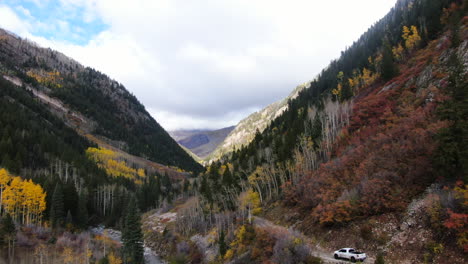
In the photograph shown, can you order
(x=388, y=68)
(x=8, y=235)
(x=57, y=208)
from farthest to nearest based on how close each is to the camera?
(x=388, y=68) < (x=57, y=208) < (x=8, y=235)

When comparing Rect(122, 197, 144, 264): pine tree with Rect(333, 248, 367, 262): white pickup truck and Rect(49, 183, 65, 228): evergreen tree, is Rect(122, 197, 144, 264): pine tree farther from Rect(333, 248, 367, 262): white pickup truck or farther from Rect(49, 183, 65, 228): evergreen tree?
Rect(333, 248, 367, 262): white pickup truck

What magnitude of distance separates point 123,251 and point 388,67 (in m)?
91.0

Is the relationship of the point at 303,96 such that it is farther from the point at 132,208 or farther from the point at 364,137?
the point at 132,208

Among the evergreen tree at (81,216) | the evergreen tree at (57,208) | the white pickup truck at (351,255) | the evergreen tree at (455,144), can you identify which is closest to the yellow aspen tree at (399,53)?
the evergreen tree at (455,144)

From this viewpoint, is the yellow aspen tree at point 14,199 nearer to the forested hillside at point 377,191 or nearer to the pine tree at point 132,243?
the pine tree at point 132,243

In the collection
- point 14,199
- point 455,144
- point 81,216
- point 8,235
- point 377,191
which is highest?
point 455,144

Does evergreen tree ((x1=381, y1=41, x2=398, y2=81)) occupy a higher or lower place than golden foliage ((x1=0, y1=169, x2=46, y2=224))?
higher

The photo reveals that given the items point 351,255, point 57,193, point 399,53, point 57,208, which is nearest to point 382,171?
point 351,255

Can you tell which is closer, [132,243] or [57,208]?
[132,243]

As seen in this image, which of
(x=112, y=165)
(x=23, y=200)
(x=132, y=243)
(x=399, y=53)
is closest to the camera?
(x=132, y=243)

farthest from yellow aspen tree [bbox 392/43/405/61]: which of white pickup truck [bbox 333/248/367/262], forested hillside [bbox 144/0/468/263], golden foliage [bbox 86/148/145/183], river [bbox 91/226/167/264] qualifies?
golden foliage [bbox 86/148/145/183]

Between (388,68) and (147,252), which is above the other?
(388,68)

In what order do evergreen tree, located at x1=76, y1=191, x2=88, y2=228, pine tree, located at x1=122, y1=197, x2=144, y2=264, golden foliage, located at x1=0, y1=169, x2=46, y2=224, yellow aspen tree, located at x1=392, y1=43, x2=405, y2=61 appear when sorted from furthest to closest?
yellow aspen tree, located at x1=392, y1=43, x2=405, y2=61 < evergreen tree, located at x1=76, y1=191, x2=88, y2=228 < golden foliage, located at x1=0, y1=169, x2=46, y2=224 < pine tree, located at x1=122, y1=197, x2=144, y2=264

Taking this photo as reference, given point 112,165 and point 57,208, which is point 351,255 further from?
point 112,165
